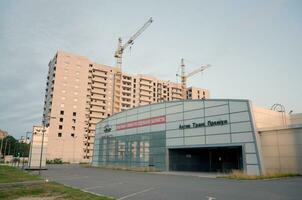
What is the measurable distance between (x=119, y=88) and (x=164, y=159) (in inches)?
2984

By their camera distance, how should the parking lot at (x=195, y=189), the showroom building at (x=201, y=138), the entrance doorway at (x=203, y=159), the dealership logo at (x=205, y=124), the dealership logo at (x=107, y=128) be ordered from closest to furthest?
1. the parking lot at (x=195, y=189)
2. the showroom building at (x=201, y=138)
3. the dealership logo at (x=205, y=124)
4. the entrance doorway at (x=203, y=159)
5. the dealership logo at (x=107, y=128)

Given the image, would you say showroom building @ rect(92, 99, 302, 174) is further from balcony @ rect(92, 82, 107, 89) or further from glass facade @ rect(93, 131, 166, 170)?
balcony @ rect(92, 82, 107, 89)

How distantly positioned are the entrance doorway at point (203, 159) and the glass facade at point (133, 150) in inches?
74.9

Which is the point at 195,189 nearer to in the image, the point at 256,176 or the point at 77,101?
the point at 256,176

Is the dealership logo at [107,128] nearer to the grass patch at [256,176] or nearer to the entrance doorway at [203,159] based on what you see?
the entrance doorway at [203,159]

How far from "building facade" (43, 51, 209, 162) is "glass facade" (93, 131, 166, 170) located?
40410 millimetres

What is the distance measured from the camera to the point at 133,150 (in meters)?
45.6

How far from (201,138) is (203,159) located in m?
8.83

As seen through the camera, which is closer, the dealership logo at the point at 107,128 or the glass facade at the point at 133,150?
the glass facade at the point at 133,150

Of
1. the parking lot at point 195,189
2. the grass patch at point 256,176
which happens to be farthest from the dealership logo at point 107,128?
the parking lot at point 195,189

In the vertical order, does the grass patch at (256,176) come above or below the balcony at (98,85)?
below

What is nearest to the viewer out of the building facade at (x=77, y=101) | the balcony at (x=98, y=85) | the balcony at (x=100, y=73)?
the building facade at (x=77, y=101)

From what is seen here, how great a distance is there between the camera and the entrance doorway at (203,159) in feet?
129

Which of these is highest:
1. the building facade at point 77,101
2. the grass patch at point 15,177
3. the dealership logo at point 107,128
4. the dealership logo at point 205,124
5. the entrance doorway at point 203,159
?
the building facade at point 77,101
